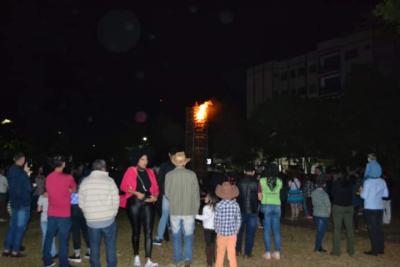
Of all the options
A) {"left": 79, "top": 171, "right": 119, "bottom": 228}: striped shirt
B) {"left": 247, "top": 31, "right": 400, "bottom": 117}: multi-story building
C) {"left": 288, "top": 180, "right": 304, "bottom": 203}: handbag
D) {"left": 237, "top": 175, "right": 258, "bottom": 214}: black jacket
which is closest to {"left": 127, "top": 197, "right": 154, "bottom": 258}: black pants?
{"left": 79, "top": 171, "right": 119, "bottom": 228}: striped shirt

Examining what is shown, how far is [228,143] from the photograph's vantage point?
7306cm

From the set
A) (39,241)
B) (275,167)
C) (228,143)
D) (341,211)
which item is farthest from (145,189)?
(228,143)

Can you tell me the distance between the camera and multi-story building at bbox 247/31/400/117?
68625 mm

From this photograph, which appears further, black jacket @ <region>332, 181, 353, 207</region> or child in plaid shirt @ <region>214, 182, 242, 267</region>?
black jacket @ <region>332, 181, 353, 207</region>

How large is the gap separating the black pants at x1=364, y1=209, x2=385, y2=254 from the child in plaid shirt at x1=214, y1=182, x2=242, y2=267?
4.09 m

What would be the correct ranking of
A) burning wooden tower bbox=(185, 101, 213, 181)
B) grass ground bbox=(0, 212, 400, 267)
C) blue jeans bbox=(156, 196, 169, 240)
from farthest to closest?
burning wooden tower bbox=(185, 101, 213, 181)
blue jeans bbox=(156, 196, 169, 240)
grass ground bbox=(0, 212, 400, 267)

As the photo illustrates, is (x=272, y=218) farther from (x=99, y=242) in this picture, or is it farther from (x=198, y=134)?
(x=198, y=134)

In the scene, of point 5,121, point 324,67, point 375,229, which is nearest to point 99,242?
point 375,229

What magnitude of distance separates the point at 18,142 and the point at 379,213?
20886 millimetres

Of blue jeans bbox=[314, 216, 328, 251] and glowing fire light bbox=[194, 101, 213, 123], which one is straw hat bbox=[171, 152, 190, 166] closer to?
blue jeans bbox=[314, 216, 328, 251]

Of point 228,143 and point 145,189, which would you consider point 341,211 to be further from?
point 228,143

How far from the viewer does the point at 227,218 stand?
8.27 metres

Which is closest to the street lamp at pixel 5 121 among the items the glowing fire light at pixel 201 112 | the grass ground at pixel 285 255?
the glowing fire light at pixel 201 112

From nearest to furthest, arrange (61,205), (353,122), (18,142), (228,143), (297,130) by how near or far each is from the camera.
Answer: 1. (61,205)
2. (18,142)
3. (353,122)
4. (297,130)
5. (228,143)
